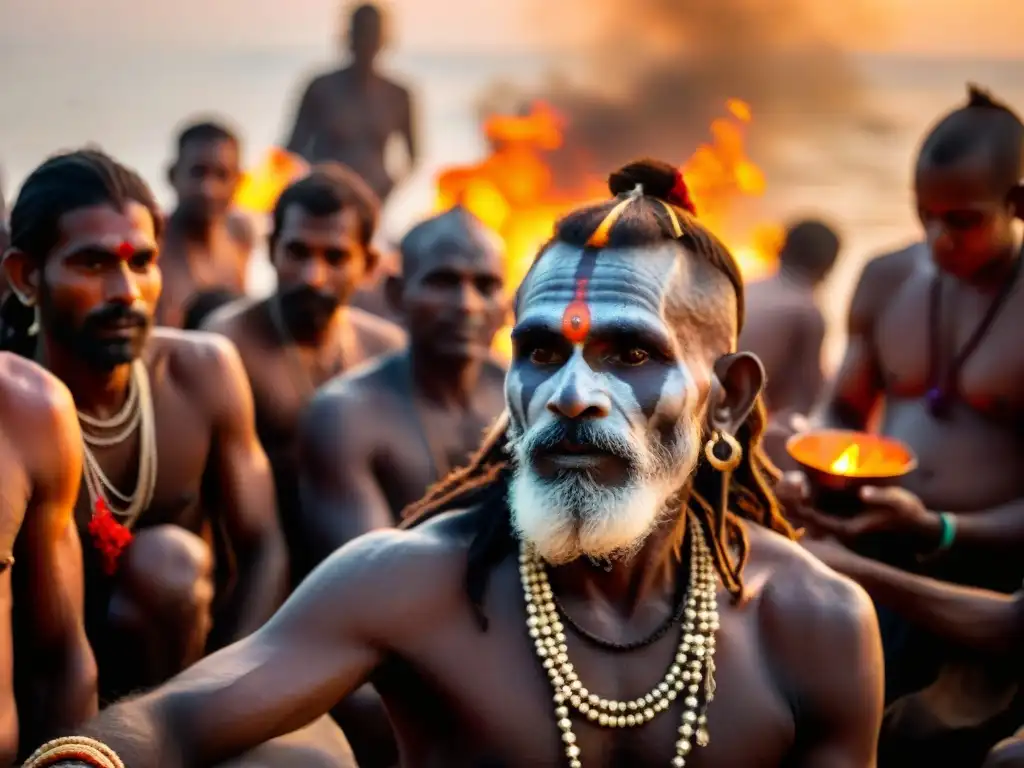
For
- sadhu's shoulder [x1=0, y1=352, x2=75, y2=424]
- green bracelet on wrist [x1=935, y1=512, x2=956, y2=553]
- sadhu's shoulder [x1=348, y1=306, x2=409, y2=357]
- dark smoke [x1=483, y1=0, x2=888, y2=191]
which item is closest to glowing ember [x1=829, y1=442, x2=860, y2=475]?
green bracelet on wrist [x1=935, y1=512, x2=956, y2=553]

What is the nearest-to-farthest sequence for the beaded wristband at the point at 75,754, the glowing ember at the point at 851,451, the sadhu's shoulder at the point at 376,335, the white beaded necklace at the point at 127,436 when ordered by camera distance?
the beaded wristband at the point at 75,754 < the glowing ember at the point at 851,451 < the white beaded necklace at the point at 127,436 < the sadhu's shoulder at the point at 376,335

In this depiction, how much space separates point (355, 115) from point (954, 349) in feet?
24.6

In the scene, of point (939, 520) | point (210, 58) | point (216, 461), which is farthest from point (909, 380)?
point (210, 58)

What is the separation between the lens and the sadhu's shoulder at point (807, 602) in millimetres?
2906

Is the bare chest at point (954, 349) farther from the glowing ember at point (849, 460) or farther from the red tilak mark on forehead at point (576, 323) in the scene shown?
the red tilak mark on forehead at point (576, 323)

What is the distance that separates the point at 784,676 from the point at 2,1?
50.4ft

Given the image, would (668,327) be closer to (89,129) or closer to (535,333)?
(535,333)

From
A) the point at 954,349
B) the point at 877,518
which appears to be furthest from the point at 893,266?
the point at 877,518

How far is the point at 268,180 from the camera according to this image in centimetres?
1245

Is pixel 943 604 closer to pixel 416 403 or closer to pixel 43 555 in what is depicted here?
pixel 416 403

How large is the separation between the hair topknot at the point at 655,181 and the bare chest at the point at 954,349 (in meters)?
2.26

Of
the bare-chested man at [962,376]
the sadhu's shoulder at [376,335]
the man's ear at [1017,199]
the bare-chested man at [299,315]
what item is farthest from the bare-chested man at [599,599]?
the sadhu's shoulder at [376,335]

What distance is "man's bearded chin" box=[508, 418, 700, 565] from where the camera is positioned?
8.89 ft

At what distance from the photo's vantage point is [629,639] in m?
2.88
